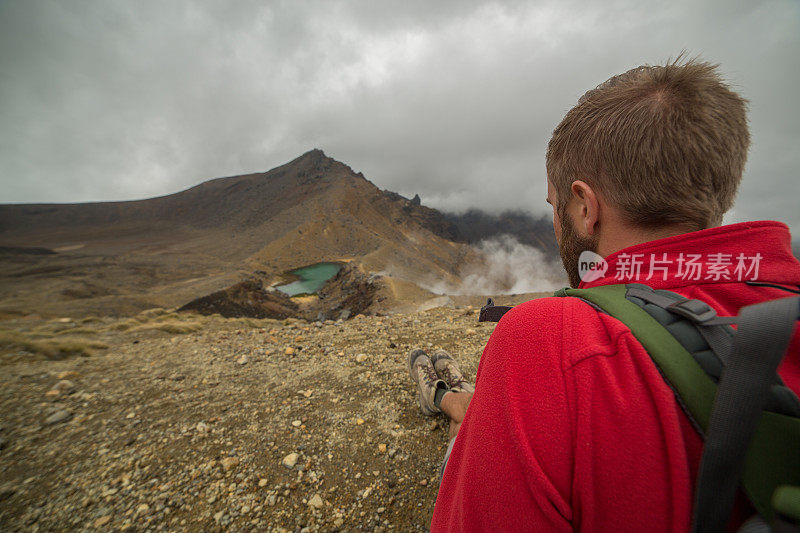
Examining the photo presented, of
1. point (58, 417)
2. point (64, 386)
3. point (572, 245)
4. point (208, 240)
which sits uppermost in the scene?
point (208, 240)

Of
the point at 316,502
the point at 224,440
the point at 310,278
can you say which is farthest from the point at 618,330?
the point at 310,278

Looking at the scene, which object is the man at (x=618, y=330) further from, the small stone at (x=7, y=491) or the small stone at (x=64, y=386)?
the small stone at (x=64, y=386)

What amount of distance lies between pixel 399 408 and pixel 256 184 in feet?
346

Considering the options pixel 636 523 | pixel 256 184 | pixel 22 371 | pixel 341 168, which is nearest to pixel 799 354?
pixel 636 523

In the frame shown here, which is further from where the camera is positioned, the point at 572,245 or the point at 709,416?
the point at 572,245

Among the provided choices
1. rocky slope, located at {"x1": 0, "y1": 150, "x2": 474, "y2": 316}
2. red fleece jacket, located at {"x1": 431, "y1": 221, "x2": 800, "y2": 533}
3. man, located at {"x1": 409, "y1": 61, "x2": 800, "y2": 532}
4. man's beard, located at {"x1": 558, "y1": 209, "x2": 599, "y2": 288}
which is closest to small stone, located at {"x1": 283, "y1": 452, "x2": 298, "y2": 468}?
man, located at {"x1": 409, "y1": 61, "x2": 800, "y2": 532}

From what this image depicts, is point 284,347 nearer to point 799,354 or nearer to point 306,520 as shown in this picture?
point 306,520

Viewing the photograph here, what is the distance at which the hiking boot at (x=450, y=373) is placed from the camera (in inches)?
124

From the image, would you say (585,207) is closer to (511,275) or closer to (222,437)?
(222,437)

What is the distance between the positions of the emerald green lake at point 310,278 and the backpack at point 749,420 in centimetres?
3608

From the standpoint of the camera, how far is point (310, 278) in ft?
140

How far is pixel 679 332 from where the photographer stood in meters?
0.77

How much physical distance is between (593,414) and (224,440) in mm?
3290

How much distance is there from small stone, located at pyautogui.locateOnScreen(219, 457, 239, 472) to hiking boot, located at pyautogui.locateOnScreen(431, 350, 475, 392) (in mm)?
2101
